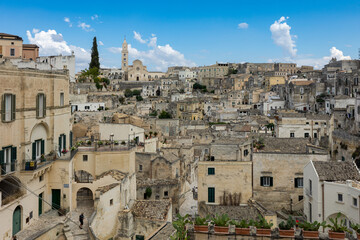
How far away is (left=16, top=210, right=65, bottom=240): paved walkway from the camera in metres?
17.5

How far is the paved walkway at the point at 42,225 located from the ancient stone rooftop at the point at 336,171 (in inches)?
657

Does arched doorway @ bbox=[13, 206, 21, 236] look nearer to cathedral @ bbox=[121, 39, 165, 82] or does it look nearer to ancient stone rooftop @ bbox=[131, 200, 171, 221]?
ancient stone rooftop @ bbox=[131, 200, 171, 221]

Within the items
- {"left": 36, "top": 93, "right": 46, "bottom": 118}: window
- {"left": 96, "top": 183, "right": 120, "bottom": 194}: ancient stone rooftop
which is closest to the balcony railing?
{"left": 36, "top": 93, "right": 46, "bottom": 118}: window

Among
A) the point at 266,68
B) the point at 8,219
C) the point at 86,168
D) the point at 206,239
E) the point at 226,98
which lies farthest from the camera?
the point at 266,68

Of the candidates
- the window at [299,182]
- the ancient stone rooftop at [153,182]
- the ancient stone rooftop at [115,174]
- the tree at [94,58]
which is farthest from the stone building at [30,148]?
the tree at [94,58]

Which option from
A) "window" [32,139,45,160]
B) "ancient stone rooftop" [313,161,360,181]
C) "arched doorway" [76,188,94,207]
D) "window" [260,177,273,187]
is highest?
"window" [32,139,45,160]

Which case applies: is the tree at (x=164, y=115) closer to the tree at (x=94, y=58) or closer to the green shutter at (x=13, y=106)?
the tree at (x=94, y=58)

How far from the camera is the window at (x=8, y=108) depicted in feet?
58.5

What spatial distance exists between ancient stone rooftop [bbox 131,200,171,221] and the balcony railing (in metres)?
7.98

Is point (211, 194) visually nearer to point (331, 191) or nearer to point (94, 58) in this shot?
point (331, 191)

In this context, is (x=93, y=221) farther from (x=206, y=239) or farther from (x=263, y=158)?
(x=263, y=158)

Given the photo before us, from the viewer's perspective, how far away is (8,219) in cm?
1684

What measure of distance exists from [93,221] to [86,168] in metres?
5.50

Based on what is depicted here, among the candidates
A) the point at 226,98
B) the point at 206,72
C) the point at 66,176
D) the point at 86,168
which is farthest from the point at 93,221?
the point at 206,72
